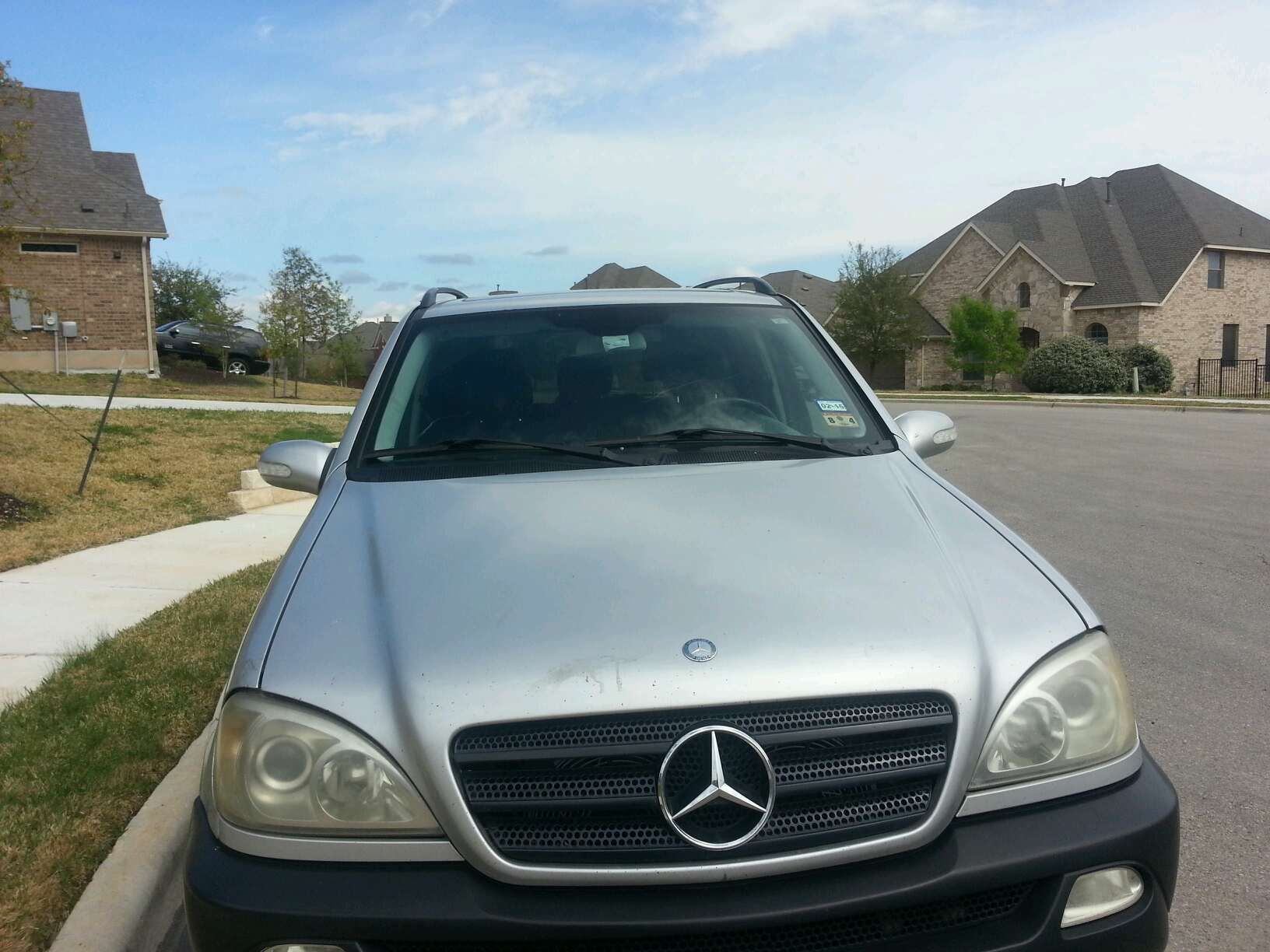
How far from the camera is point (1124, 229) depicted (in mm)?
44312

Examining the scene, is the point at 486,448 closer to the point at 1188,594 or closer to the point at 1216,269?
the point at 1188,594

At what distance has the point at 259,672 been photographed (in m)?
2.31

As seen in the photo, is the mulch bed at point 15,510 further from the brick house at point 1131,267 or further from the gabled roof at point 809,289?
the gabled roof at point 809,289

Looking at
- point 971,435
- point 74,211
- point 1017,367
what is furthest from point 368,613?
point 1017,367

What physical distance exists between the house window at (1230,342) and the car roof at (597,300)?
45351 millimetres

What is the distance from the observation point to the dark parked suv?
30.3m

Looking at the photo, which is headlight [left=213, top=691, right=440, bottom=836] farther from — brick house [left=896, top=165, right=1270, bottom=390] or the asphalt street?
brick house [left=896, top=165, right=1270, bottom=390]

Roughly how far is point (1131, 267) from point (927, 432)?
42997 mm

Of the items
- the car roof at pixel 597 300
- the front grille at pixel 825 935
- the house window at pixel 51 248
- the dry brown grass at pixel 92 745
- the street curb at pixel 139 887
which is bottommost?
→ the street curb at pixel 139 887

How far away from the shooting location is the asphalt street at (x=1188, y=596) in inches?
132

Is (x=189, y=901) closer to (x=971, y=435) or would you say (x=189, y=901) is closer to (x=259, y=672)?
(x=259, y=672)

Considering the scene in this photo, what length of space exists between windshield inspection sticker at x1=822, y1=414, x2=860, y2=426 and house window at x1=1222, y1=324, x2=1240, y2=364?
4582cm

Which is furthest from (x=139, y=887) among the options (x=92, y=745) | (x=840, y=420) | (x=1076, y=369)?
(x=1076, y=369)

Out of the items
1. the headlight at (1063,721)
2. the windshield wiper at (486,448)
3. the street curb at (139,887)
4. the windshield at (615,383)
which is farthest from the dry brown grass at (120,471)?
the headlight at (1063,721)
